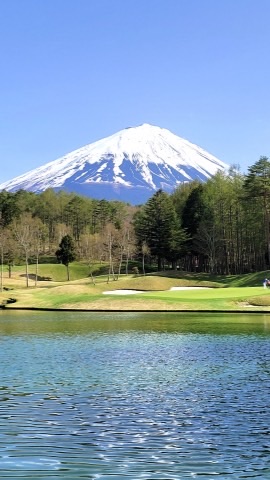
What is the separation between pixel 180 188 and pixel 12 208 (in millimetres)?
42850

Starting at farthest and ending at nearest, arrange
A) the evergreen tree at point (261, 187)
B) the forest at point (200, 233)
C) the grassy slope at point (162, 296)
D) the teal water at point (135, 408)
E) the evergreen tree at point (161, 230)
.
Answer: the evergreen tree at point (161, 230) → the forest at point (200, 233) → the evergreen tree at point (261, 187) → the grassy slope at point (162, 296) → the teal water at point (135, 408)

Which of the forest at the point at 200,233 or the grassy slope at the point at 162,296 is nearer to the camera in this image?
the grassy slope at the point at 162,296

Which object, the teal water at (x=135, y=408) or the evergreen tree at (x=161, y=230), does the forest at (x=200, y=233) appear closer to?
the evergreen tree at (x=161, y=230)

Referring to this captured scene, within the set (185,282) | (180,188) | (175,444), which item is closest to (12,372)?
→ (175,444)

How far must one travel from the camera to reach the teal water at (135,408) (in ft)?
37.1

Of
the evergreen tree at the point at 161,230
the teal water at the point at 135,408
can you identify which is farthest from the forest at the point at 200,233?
the teal water at the point at 135,408

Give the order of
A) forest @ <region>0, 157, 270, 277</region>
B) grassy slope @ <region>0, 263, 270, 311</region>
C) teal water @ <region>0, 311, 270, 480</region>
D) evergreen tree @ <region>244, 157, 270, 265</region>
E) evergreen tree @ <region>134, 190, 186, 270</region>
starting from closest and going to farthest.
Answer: teal water @ <region>0, 311, 270, 480</region> < grassy slope @ <region>0, 263, 270, 311</region> < evergreen tree @ <region>244, 157, 270, 265</region> < forest @ <region>0, 157, 270, 277</region> < evergreen tree @ <region>134, 190, 186, 270</region>

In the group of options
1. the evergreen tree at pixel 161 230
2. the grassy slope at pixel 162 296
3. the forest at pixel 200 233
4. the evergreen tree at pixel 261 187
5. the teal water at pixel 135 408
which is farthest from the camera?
the evergreen tree at pixel 161 230

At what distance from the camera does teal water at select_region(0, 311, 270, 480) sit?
11.3 metres

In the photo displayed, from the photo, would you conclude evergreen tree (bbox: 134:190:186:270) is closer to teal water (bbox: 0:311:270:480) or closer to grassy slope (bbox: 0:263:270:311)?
grassy slope (bbox: 0:263:270:311)

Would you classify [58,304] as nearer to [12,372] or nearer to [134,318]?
[134,318]

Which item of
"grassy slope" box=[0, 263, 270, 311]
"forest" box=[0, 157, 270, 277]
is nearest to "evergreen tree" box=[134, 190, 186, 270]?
"forest" box=[0, 157, 270, 277]

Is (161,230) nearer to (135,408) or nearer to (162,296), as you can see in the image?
(162,296)

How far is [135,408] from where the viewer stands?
16.2 metres
